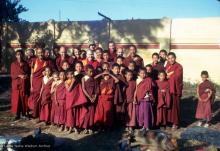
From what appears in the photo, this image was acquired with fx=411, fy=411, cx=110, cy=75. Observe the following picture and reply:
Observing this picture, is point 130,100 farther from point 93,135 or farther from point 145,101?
point 93,135

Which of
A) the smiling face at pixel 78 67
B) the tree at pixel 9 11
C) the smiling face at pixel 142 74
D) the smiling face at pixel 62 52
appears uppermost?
the tree at pixel 9 11

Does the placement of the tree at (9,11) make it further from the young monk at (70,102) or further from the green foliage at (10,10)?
the young monk at (70,102)

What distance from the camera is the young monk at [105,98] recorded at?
31.4ft

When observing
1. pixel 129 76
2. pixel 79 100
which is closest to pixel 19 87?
pixel 79 100

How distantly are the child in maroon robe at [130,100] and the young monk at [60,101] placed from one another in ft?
4.94

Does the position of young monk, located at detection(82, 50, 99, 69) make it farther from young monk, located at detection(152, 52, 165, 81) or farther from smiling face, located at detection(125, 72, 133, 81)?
young monk, located at detection(152, 52, 165, 81)

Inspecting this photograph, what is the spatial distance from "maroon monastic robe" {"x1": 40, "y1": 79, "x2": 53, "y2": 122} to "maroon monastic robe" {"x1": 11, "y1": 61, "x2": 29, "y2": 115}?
0.84 metres

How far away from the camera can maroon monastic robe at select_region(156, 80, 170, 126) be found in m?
9.85

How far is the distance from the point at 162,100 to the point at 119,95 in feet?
3.43

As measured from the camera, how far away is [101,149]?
319 inches

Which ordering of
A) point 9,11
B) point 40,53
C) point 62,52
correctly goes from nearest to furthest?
point 40,53
point 62,52
point 9,11

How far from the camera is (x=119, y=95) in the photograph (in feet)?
31.9

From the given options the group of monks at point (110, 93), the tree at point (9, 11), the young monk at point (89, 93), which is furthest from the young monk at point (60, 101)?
the tree at point (9, 11)

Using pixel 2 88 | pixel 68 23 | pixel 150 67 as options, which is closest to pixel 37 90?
pixel 150 67
